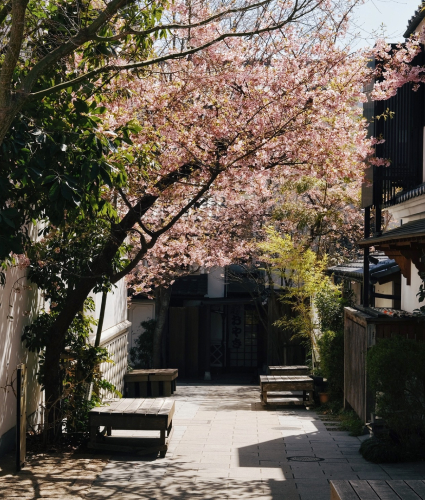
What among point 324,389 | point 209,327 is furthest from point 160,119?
point 209,327

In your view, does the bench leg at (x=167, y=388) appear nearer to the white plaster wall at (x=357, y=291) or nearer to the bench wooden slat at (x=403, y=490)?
the white plaster wall at (x=357, y=291)

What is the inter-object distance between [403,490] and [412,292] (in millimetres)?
7309

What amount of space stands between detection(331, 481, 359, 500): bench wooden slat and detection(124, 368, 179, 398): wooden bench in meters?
12.1

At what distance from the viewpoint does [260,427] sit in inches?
468

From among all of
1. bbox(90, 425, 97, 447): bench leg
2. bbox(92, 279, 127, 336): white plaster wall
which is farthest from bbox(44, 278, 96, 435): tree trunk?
bbox(92, 279, 127, 336): white plaster wall

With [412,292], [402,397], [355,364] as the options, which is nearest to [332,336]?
[355,364]

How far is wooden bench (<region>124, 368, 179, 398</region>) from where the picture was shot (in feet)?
55.2

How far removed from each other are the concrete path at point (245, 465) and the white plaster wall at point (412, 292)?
94.2 inches

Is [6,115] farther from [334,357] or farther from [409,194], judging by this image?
[334,357]

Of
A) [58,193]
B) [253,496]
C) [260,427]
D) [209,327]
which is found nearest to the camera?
[58,193]

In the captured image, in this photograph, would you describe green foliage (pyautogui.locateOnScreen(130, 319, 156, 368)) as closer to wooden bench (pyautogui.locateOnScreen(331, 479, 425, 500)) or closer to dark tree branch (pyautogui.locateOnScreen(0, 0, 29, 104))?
wooden bench (pyautogui.locateOnScreen(331, 479, 425, 500))

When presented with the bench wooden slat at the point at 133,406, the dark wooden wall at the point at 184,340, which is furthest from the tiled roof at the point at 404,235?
the dark wooden wall at the point at 184,340

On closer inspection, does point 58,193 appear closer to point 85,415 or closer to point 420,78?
point 85,415

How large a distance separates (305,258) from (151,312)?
25.8 ft
